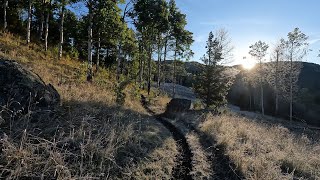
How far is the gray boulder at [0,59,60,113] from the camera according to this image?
6.28 metres

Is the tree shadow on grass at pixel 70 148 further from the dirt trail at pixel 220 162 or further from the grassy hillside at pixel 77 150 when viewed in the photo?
the dirt trail at pixel 220 162

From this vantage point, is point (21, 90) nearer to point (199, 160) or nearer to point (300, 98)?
point (199, 160)

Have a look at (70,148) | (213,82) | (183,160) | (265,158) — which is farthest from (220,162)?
(213,82)

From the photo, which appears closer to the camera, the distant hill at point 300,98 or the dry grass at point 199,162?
the dry grass at point 199,162

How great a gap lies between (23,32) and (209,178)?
101 ft

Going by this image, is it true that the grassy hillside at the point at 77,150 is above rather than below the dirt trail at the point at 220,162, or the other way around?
above

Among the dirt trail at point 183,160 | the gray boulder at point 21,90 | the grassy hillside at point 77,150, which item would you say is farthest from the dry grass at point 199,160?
the gray boulder at point 21,90

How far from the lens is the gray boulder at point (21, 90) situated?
20.6ft

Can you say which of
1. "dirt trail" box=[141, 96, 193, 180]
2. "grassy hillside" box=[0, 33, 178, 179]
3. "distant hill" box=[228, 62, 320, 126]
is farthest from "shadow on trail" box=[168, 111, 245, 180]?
"distant hill" box=[228, 62, 320, 126]

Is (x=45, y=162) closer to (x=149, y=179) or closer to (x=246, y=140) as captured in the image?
(x=149, y=179)

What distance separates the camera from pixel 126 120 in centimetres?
938

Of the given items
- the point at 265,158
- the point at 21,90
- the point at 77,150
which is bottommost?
the point at 265,158

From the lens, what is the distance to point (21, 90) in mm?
6531

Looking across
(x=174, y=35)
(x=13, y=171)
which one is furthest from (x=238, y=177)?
(x=174, y=35)
